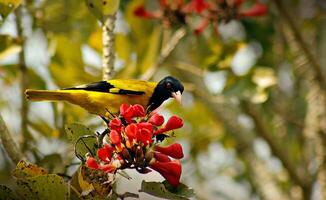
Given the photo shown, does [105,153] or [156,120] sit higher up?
[156,120]

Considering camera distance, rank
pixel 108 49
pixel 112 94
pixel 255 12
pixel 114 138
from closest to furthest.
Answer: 1. pixel 114 138
2. pixel 108 49
3. pixel 112 94
4. pixel 255 12

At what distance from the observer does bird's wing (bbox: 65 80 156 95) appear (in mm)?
3295

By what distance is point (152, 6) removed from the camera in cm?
566

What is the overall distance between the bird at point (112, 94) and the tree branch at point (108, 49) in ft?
0.15

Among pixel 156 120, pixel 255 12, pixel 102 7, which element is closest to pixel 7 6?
pixel 102 7

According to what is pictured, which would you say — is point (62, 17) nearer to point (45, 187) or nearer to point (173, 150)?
point (173, 150)

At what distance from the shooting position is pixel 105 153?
96.2 inches

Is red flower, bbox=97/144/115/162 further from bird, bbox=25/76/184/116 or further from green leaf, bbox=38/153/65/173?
green leaf, bbox=38/153/65/173

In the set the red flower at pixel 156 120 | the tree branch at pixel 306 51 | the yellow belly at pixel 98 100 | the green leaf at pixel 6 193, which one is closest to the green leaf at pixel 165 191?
the red flower at pixel 156 120

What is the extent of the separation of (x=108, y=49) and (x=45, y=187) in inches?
40.2

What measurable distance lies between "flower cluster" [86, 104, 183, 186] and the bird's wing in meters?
0.71

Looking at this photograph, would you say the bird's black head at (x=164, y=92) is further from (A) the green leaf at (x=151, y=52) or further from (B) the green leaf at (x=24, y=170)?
(B) the green leaf at (x=24, y=170)

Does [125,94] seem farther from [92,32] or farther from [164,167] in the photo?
[92,32]

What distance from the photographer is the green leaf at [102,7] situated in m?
3.32
